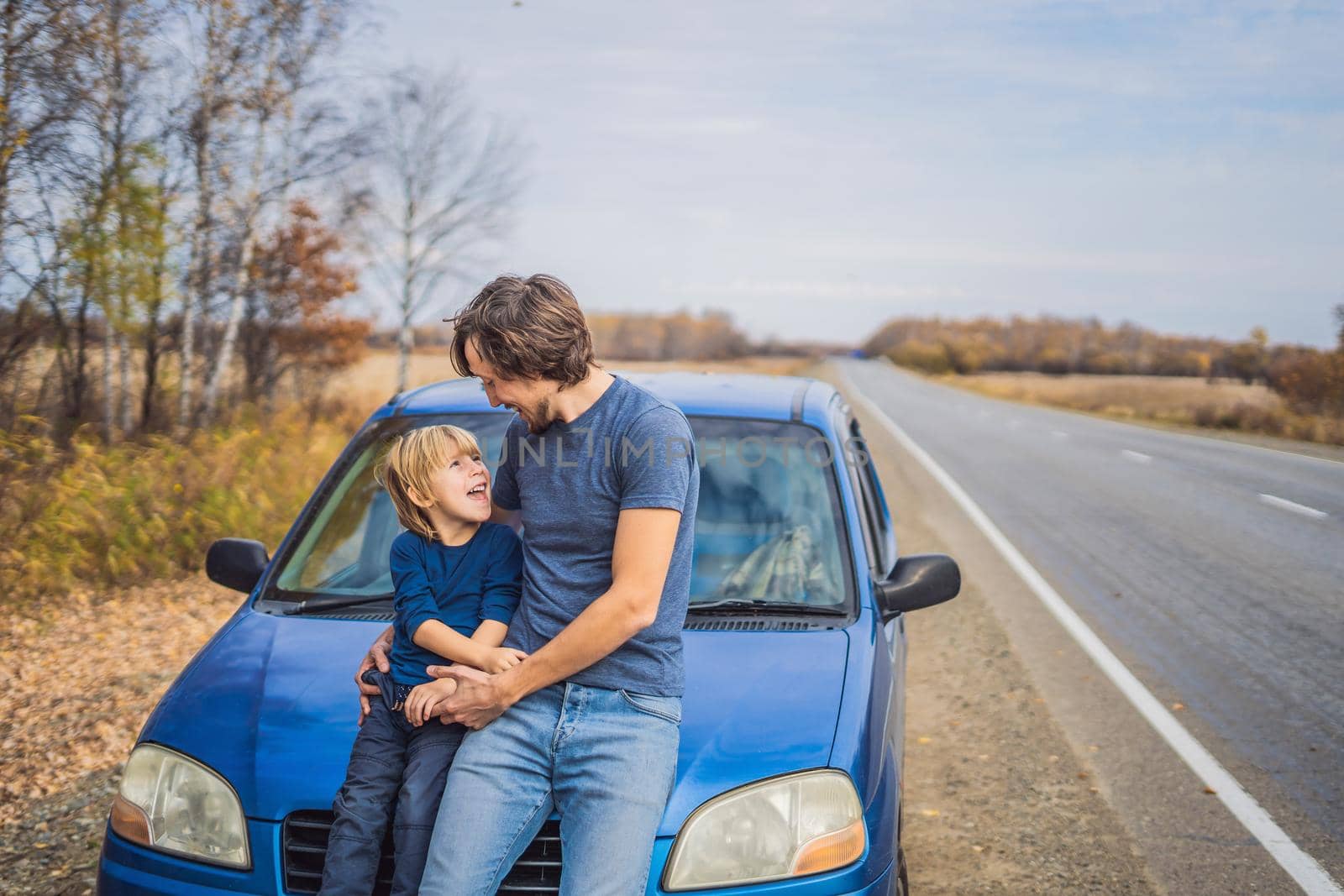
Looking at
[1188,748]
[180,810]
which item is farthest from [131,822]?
[1188,748]

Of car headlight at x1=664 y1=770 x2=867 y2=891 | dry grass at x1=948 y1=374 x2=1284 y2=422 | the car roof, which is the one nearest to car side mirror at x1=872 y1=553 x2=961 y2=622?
the car roof

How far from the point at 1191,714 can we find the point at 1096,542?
518cm

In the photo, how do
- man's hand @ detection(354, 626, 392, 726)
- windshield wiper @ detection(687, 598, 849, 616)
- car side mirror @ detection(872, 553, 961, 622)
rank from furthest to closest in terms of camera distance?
1. car side mirror @ detection(872, 553, 961, 622)
2. windshield wiper @ detection(687, 598, 849, 616)
3. man's hand @ detection(354, 626, 392, 726)

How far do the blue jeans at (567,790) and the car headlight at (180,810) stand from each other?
2.02 feet

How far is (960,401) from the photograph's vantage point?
143 ft

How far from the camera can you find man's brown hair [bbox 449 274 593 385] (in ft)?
6.98

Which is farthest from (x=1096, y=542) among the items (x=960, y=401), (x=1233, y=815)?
(x=960, y=401)

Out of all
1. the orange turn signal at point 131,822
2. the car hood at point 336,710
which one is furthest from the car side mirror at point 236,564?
the orange turn signal at point 131,822

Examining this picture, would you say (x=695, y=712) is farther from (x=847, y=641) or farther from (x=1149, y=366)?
(x=1149, y=366)

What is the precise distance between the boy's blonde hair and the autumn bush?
593 cm

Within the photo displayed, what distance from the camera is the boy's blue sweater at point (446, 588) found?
2.36 m

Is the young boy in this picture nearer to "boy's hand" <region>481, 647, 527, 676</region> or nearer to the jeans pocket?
"boy's hand" <region>481, 647, 527, 676</region>

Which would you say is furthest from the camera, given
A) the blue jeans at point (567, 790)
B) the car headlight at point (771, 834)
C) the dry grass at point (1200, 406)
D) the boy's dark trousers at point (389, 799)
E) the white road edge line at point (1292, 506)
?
the dry grass at point (1200, 406)

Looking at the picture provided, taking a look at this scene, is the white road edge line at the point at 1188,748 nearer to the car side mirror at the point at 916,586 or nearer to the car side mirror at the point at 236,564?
the car side mirror at the point at 916,586
